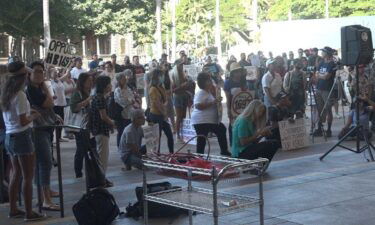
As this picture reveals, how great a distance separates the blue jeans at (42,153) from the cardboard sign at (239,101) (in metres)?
5.37

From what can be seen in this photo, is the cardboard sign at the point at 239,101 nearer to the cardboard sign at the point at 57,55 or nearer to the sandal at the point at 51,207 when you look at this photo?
the cardboard sign at the point at 57,55

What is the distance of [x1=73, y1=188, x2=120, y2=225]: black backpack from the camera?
A: 6719 mm

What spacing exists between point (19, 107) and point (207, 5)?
79.1 m

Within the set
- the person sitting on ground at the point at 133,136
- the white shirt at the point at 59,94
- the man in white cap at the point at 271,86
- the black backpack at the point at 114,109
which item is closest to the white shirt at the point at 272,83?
the man in white cap at the point at 271,86

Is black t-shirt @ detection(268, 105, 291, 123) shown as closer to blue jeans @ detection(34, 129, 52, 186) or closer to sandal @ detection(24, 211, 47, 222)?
blue jeans @ detection(34, 129, 52, 186)

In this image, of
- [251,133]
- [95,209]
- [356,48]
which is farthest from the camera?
[356,48]

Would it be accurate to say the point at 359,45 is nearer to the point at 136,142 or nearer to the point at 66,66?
the point at 136,142

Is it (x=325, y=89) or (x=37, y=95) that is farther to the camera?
(x=325, y=89)

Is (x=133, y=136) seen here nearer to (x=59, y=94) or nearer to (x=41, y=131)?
(x=41, y=131)

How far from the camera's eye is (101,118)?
906cm

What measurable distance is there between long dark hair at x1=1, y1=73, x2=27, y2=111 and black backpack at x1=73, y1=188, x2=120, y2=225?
1.36 m

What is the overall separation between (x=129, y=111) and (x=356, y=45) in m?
4.26

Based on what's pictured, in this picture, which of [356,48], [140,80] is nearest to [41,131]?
[356,48]

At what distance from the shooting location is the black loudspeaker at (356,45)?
10609 mm
